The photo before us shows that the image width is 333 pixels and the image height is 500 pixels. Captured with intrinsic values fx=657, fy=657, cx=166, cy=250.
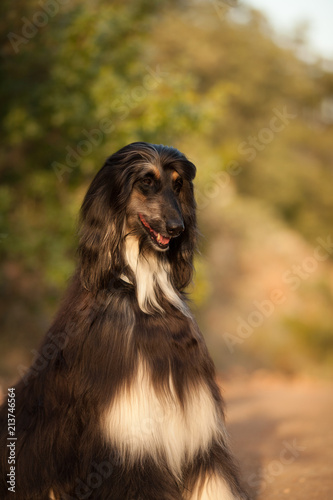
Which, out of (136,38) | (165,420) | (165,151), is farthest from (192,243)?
(136,38)

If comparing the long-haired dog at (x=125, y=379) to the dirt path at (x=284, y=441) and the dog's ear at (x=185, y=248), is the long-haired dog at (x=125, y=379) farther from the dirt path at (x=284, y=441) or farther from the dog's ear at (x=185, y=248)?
the dirt path at (x=284, y=441)

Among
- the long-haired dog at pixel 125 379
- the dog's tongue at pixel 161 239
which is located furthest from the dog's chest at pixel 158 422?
the dog's tongue at pixel 161 239

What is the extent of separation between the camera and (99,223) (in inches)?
117

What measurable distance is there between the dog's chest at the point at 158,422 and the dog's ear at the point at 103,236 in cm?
44

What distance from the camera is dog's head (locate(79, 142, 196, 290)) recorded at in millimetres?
2928

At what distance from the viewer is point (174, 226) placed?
113 inches

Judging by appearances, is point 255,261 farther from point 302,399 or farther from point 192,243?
point 192,243

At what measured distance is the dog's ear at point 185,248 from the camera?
10.3ft

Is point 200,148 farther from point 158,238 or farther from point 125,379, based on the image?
point 125,379

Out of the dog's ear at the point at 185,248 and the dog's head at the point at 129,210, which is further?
the dog's ear at the point at 185,248

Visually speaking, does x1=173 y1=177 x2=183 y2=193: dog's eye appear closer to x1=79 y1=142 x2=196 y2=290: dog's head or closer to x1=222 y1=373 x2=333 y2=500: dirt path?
x1=79 y1=142 x2=196 y2=290: dog's head

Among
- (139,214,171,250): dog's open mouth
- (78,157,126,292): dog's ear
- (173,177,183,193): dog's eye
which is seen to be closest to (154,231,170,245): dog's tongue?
(139,214,171,250): dog's open mouth

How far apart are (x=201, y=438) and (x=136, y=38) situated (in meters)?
8.38

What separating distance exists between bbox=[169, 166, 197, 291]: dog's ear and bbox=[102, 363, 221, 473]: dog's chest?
51 cm
